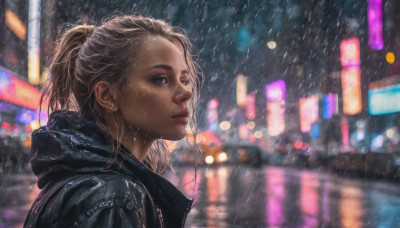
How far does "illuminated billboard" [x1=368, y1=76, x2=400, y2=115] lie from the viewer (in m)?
34.0

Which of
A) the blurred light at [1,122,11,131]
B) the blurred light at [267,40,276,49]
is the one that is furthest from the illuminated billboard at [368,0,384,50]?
the blurred light at [267,40,276,49]

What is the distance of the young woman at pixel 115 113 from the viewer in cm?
130

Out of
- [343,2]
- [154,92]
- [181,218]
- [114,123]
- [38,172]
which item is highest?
[343,2]

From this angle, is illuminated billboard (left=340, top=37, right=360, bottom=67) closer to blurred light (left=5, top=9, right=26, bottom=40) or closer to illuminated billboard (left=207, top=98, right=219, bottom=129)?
blurred light (left=5, top=9, right=26, bottom=40)

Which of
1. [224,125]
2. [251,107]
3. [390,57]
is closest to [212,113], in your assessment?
[224,125]

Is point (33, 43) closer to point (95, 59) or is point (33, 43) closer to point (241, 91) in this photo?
point (95, 59)

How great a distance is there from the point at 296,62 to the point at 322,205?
277ft

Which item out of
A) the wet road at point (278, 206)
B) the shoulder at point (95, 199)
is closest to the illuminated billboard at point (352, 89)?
the wet road at point (278, 206)

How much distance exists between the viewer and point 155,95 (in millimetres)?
1524

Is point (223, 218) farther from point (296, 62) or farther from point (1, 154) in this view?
point (296, 62)

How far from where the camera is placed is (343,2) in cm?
5578

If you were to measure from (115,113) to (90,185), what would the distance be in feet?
1.44

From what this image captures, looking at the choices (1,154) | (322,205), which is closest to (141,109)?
(322,205)

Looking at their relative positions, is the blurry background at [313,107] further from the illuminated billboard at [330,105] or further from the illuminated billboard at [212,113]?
the illuminated billboard at [212,113]
